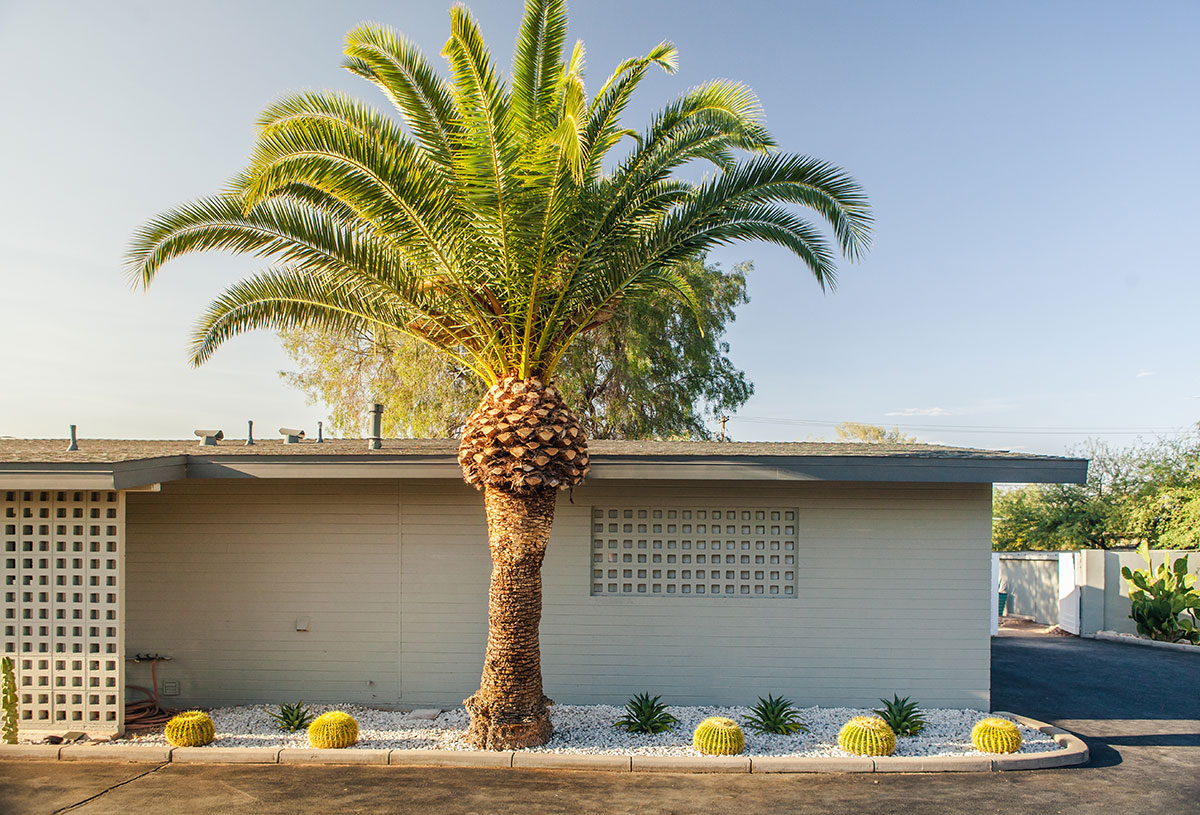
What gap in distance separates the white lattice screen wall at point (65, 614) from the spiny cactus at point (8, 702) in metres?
Answer: 0.21

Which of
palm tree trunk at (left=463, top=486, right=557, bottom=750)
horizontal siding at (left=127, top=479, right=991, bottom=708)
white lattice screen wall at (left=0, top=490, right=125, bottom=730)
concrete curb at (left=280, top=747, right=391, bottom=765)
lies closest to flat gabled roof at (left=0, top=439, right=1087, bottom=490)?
white lattice screen wall at (left=0, top=490, right=125, bottom=730)

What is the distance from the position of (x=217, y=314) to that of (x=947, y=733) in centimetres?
913

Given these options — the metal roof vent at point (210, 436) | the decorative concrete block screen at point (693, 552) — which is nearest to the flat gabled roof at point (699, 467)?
the decorative concrete block screen at point (693, 552)

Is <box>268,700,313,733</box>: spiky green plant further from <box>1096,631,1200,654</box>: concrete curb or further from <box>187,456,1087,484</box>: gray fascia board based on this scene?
<box>1096,631,1200,654</box>: concrete curb

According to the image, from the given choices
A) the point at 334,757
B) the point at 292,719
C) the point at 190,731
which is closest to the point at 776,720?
the point at 334,757

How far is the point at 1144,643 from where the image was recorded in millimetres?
15695

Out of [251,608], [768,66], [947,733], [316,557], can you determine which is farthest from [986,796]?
[768,66]

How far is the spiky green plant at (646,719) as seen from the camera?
814 cm

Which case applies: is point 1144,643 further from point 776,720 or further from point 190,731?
point 190,731

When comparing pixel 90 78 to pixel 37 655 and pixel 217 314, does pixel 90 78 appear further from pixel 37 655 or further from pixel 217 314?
pixel 37 655

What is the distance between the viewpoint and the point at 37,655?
26.5 feet

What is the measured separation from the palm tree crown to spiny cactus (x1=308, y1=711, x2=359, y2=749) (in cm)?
368

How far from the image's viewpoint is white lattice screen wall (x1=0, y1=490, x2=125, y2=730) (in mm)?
7988

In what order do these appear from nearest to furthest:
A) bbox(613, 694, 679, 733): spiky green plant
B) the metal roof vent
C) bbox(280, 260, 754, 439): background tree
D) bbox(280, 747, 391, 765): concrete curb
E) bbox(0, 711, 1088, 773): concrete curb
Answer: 1. bbox(0, 711, 1088, 773): concrete curb
2. bbox(280, 747, 391, 765): concrete curb
3. bbox(613, 694, 679, 733): spiky green plant
4. the metal roof vent
5. bbox(280, 260, 754, 439): background tree
